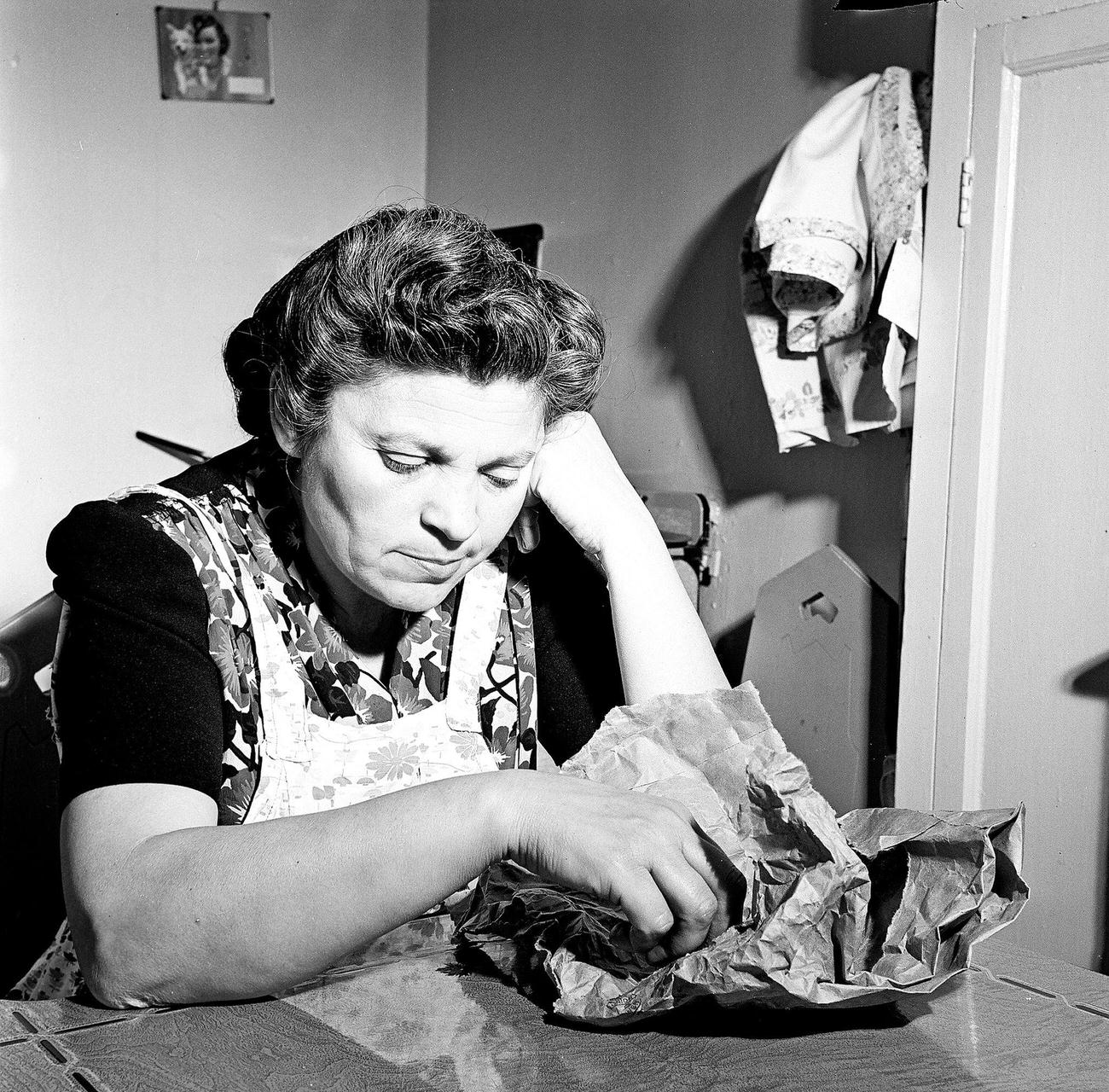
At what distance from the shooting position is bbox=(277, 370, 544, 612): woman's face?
1065mm

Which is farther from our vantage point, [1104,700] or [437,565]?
[1104,700]

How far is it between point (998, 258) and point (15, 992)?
1646 mm

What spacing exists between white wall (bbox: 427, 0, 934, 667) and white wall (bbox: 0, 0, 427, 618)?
452mm

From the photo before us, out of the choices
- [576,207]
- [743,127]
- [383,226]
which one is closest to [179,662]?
[383,226]

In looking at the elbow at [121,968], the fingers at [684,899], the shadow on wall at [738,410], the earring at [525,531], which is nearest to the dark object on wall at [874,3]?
the shadow on wall at [738,410]

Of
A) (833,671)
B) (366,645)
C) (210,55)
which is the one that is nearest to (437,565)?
(366,645)

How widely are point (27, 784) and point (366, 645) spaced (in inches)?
31.3

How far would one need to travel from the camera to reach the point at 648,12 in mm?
2764

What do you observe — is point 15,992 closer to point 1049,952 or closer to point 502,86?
point 1049,952

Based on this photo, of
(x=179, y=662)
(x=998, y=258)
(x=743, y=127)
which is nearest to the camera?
(x=179, y=662)

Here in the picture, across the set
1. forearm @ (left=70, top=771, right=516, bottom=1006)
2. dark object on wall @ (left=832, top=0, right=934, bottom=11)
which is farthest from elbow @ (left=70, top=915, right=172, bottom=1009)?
dark object on wall @ (left=832, top=0, right=934, bottom=11)

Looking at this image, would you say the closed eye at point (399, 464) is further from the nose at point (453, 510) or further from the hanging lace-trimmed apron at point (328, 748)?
the hanging lace-trimmed apron at point (328, 748)

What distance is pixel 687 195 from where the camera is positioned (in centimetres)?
268

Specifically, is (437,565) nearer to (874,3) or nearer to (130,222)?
(874,3)
